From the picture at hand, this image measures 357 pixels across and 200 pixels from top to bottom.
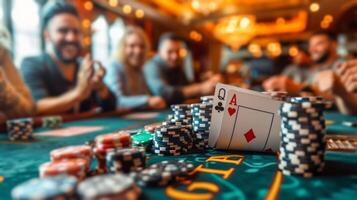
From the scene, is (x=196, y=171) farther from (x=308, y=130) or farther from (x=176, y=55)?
(x=176, y=55)

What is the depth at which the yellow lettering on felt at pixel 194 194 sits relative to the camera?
818mm

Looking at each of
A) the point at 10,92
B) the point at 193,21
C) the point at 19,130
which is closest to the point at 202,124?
the point at 19,130

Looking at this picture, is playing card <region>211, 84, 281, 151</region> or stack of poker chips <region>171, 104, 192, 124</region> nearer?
playing card <region>211, 84, 281, 151</region>

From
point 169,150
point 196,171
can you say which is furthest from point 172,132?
point 196,171

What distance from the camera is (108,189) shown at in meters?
0.72

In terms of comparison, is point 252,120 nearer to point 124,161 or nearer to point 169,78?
point 124,161

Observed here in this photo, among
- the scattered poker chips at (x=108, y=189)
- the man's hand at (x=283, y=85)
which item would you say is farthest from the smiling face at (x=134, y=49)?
the scattered poker chips at (x=108, y=189)

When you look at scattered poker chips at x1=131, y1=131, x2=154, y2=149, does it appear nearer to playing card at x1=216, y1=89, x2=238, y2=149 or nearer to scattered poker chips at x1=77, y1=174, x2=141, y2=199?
playing card at x1=216, y1=89, x2=238, y2=149

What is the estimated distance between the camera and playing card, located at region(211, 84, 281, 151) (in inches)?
53.7

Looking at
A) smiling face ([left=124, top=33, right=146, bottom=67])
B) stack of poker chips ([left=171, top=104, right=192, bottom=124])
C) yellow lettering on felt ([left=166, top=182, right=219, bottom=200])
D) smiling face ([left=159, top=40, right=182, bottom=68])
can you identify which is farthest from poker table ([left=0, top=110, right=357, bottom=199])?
smiling face ([left=159, top=40, right=182, bottom=68])

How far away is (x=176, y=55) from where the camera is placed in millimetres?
5137

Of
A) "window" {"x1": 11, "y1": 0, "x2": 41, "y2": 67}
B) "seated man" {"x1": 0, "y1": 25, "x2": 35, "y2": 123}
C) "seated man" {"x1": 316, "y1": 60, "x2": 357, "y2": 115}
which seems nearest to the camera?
"seated man" {"x1": 0, "y1": 25, "x2": 35, "y2": 123}

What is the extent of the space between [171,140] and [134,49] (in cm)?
369

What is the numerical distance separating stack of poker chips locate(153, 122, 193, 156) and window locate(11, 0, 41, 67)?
5285 millimetres
